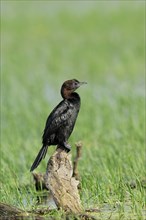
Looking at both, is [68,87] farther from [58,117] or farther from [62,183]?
[62,183]

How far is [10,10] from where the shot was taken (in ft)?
91.4

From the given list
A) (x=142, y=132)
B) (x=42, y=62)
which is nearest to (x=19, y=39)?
(x=42, y=62)

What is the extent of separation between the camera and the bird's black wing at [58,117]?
7719 millimetres

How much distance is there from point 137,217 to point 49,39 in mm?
15851

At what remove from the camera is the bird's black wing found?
7.72 m

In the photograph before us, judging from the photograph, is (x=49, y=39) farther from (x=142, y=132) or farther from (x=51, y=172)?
(x=51, y=172)

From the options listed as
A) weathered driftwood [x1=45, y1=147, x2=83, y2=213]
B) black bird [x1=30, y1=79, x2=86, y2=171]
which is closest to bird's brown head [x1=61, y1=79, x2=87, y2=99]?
black bird [x1=30, y1=79, x2=86, y2=171]

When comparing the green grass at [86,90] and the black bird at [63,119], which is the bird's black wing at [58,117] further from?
the green grass at [86,90]

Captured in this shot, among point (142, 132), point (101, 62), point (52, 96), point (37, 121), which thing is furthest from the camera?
point (101, 62)

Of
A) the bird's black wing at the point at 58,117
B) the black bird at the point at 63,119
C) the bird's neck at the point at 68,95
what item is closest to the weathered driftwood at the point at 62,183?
the black bird at the point at 63,119

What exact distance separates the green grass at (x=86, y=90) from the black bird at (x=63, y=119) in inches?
21.5

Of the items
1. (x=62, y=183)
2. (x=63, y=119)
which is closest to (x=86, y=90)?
(x=63, y=119)

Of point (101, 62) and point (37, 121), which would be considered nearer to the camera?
point (37, 121)

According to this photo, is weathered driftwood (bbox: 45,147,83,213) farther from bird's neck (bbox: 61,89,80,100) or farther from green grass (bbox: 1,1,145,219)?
bird's neck (bbox: 61,89,80,100)
